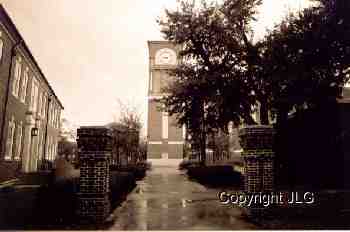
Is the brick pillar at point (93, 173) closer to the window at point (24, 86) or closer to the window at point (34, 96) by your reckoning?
the window at point (24, 86)

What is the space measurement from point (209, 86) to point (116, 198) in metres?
6.95

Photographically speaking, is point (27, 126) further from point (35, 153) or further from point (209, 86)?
point (209, 86)

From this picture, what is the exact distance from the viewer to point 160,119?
35.2 metres

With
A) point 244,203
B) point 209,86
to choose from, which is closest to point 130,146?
point 209,86

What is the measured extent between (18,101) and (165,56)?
68.7ft

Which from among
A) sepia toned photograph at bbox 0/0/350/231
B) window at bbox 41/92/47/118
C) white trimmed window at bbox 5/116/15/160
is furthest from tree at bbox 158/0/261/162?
window at bbox 41/92/47/118

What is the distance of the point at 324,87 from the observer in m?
Answer: 10.9

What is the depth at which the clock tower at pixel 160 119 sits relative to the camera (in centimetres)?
3441

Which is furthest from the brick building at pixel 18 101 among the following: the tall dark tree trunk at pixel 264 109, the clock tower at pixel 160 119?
the clock tower at pixel 160 119

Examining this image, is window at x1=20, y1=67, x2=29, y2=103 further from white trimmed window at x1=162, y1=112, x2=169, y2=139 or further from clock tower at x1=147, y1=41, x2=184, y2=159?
white trimmed window at x1=162, y1=112, x2=169, y2=139

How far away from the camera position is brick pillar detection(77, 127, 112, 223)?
23.3ft

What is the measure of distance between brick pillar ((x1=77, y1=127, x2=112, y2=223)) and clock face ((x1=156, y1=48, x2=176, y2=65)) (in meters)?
27.9

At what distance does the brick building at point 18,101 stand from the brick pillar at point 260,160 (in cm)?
904

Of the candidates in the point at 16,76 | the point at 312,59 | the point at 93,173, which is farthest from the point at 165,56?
the point at 93,173
